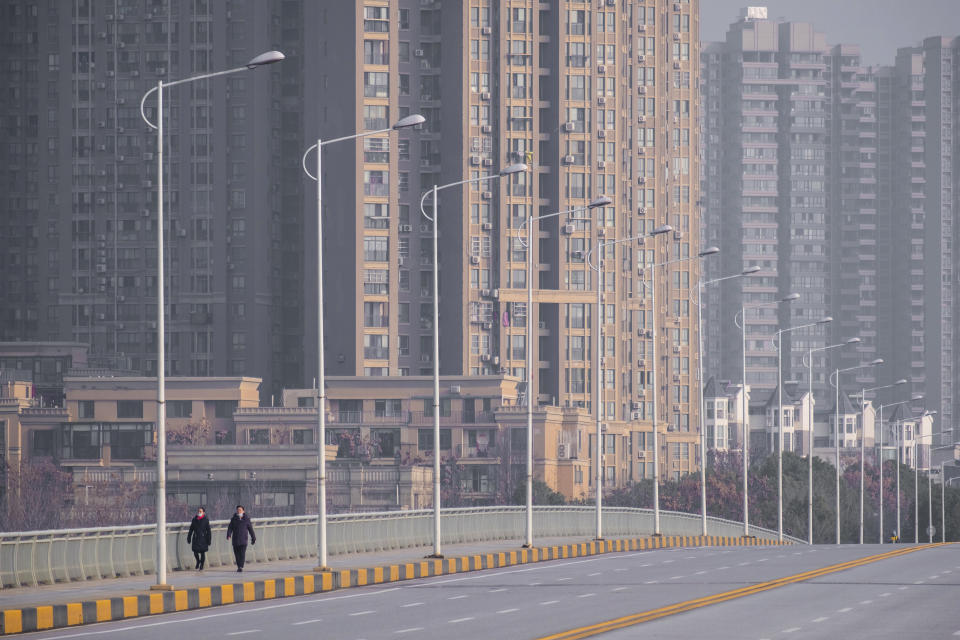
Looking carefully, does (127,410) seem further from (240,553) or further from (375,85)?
(240,553)

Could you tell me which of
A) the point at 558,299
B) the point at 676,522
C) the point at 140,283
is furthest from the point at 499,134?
the point at 676,522

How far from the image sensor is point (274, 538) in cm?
3391

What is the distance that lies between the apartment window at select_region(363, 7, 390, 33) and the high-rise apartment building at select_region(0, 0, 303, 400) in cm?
1194

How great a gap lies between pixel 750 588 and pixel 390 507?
72.0m

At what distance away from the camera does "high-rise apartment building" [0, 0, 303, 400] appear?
13700cm

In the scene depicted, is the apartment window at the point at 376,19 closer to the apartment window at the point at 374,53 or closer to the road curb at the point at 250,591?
the apartment window at the point at 374,53

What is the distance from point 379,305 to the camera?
420 feet

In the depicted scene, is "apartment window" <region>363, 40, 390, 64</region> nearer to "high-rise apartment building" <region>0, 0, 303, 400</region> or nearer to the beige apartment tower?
the beige apartment tower

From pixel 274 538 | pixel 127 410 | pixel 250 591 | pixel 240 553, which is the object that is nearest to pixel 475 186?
pixel 127 410

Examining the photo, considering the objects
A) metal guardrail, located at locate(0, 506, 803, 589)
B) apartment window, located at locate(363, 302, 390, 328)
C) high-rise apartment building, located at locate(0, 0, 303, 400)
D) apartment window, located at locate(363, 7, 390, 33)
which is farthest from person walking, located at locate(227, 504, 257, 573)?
high-rise apartment building, located at locate(0, 0, 303, 400)

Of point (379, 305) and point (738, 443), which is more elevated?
point (379, 305)

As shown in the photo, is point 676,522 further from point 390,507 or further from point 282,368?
point 282,368

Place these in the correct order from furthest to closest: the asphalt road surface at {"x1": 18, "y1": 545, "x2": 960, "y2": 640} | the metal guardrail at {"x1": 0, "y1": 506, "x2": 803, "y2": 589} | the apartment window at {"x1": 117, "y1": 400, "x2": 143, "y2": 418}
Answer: the apartment window at {"x1": 117, "y1": 400, "x2": 143, "y2": 418} → the metal guardrail at {"x1": 0, "y1": 506, "x2": 803, "y2": 589} → the asphalt road surface at {"x1": 18, "y1": 545, "x2": 960, "y2": 640}

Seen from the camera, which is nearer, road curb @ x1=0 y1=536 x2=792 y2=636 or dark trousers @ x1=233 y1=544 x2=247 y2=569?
road curb @ x1=0 y1=536 x2=792 y2=636
